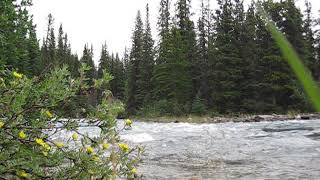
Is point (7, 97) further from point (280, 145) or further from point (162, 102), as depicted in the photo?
point (162, 102)

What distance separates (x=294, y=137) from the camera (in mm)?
12414

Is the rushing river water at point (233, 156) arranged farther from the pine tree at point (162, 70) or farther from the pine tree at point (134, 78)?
the pine tree at point (134, 78)

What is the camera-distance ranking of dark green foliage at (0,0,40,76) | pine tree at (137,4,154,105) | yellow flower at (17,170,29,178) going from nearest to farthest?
yellow flower at (17,170,29,178)
dark green foliage at (0,0,40,76)
pine tree at (137,4,154,105)

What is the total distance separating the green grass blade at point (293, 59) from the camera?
1.37 ft

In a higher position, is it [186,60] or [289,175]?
[186,60]

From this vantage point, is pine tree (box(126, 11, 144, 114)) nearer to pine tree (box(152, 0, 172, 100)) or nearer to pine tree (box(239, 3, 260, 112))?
pine tree (box(152, 0, 172, 100))

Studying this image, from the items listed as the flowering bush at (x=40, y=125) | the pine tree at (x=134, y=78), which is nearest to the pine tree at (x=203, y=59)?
the pine tree at (x=134, y=78)

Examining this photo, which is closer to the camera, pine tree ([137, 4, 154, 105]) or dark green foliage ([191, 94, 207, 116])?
dark green foliage ([191, 94, 207, 116])

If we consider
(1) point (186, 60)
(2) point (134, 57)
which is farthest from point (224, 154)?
(2) point (134, 57)

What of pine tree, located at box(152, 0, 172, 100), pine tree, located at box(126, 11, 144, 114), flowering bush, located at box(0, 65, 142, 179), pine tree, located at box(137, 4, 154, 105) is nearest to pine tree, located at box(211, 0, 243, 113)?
pine tree, located at box(152, 0, 172, 100)

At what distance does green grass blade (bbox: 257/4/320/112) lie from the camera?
418 millimetres

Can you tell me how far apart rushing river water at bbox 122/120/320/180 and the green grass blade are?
682 centimetres

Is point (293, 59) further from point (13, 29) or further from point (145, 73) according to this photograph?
point (145, 73)

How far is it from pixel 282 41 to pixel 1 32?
11052mm
